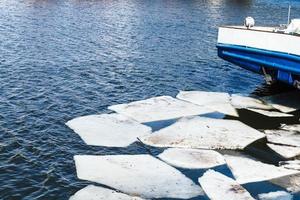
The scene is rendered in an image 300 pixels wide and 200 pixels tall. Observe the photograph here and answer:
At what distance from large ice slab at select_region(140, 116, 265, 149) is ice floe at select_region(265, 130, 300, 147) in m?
0.42

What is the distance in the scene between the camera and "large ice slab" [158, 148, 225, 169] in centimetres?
1424

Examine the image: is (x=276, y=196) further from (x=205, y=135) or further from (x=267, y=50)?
(x=267, y=50)

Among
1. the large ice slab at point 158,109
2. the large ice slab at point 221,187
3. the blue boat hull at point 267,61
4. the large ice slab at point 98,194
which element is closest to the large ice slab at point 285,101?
the blue boat hull at point 267,61

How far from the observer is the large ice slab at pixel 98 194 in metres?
12.0

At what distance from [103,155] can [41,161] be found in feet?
6.39

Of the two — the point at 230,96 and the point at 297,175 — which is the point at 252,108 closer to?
the point at 230,96

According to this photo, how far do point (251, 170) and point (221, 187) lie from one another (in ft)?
5.75

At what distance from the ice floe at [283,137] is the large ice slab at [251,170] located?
6.90 feet

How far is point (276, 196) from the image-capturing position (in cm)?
1248

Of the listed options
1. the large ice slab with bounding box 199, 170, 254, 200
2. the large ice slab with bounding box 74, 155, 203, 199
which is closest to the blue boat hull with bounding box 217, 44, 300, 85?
the large ice slab with bounding box 199, 170, 254, 200

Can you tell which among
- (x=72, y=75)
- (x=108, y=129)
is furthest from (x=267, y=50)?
(x=72, y=75)

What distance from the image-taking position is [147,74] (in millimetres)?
26609

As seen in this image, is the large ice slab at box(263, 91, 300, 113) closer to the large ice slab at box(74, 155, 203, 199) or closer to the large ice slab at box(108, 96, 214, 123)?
the large ice slab at box(108, 96, 214, 123)

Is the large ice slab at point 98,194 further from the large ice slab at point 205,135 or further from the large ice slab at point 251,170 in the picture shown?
the large ice slab at point 205,135
